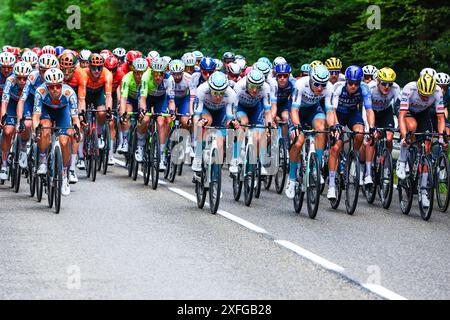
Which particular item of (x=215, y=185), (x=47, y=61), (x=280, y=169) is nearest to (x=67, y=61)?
(x=47, y=61)

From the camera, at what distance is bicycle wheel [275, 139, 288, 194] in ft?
60.2

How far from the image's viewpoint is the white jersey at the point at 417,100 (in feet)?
52.6

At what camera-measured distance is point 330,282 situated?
10.1 meters

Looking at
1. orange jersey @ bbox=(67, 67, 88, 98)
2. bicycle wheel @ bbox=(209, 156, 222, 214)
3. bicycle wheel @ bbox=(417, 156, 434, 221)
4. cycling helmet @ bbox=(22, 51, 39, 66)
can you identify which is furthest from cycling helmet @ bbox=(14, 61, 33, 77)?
bicycle wheel @ bbox=(417, 156, 434, 221)

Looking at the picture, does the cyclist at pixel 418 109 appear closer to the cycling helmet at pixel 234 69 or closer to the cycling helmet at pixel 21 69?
the cycling helmet at pixel 234 69

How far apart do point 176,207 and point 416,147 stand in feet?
10.8

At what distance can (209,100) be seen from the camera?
16250mm

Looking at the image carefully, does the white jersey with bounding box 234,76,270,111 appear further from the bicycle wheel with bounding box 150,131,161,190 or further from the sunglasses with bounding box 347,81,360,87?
the bicycle wheel with bounding box 150,131,161,190

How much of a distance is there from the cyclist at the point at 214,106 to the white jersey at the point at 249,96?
2.30 ft

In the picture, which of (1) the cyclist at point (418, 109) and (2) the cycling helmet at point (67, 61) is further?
(2) the cycling helmet at point (67, 61)

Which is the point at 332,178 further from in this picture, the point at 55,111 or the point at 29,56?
the point at 29,56

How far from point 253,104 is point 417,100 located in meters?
2.47

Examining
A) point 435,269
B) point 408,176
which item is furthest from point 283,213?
point 435,269

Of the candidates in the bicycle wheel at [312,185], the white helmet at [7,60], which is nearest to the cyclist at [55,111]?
the white helmet at [7,60]
